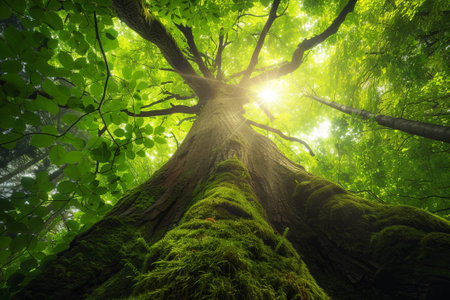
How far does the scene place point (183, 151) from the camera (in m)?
2.91

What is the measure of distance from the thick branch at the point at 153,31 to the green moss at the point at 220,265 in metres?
3.43

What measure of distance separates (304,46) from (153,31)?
3435 millimetres

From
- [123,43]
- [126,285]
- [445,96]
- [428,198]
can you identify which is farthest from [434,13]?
[123,43]

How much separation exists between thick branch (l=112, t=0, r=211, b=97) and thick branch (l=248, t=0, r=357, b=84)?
1.97 metres

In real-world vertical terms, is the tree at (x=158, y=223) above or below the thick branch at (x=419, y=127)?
below

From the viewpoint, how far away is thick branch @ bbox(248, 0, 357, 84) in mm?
3374

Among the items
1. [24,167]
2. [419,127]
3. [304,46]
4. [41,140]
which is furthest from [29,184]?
[24,167]

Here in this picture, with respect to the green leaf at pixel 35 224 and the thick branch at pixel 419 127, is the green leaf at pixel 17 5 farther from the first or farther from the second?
the thick branch at pixel 419 127

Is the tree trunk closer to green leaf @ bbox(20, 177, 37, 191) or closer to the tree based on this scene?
the tree

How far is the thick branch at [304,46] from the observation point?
11.1 feet

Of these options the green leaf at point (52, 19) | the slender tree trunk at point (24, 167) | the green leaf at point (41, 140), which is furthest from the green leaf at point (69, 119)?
the slender tree trunk at point (24, 167)

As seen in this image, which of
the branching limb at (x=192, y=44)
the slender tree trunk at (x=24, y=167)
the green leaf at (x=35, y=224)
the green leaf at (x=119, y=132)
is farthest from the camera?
the slender tree trunk at (x=24, y=167)

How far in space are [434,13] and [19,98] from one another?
5.74 m

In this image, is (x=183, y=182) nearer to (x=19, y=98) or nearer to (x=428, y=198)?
(x=19, y=98)
